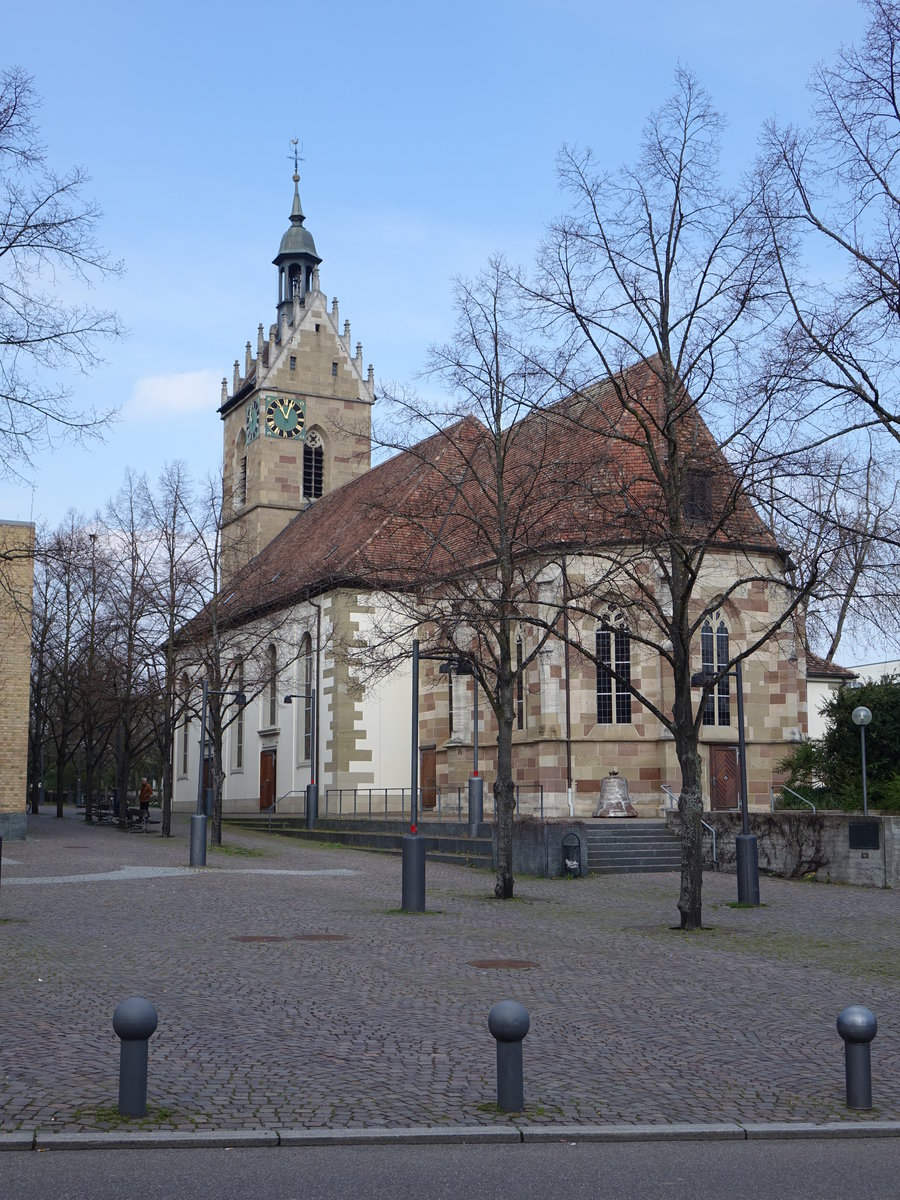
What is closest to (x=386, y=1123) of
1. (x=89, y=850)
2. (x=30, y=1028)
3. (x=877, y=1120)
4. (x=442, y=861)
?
(x=877, y=1120)

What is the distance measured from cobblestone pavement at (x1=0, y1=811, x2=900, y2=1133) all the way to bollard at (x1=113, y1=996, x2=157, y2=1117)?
139mm

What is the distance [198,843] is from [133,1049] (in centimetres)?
2007

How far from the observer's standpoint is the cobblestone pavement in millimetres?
8203

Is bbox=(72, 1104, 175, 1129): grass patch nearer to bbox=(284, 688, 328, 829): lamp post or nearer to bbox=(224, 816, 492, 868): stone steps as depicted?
bbox=(224, 816, 492, 868): stone steps

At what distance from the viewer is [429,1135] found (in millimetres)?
7352

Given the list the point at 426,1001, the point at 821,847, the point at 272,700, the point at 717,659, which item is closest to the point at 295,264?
the point at 272,700

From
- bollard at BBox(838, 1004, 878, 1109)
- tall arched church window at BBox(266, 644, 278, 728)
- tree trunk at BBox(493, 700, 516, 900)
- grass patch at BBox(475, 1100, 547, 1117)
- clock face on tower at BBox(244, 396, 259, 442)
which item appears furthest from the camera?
clock face on tower at BBox(244, 396, 259, 442)

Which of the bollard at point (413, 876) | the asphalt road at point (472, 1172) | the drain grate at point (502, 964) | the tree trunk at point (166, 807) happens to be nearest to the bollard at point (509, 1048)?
the asphalt road at point (472, 1172)

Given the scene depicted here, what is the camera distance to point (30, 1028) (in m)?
10.1

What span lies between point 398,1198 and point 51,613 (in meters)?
52.2

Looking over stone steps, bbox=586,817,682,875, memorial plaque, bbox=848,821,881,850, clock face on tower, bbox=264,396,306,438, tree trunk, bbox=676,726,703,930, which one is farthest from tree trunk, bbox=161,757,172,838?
clock face on tower, bbox=264,396,306,438

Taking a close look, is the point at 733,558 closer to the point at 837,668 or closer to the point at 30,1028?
the point at 837,668

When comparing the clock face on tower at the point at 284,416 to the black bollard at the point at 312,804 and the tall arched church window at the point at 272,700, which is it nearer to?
the tall arched church window at the point at 272,700

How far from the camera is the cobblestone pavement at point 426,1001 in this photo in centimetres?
820
